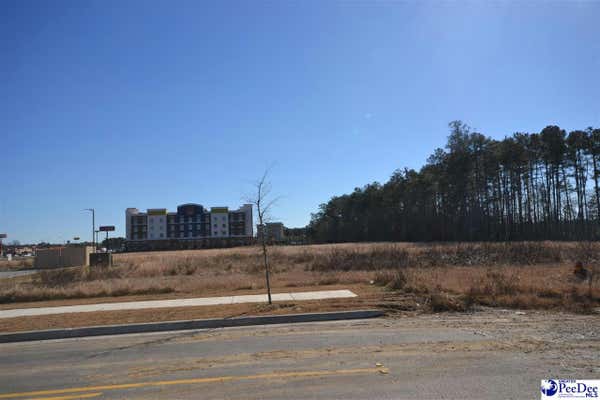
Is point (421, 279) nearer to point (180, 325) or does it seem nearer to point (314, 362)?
point (180, 325)

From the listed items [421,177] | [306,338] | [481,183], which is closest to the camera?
[306,338]

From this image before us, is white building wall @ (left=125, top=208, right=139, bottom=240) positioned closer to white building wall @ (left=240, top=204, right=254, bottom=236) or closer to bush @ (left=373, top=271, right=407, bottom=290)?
white building wall @ (left=240, top=204, right=254, bottom=236)

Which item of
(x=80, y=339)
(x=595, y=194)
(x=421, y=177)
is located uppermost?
(x=421, y=177)

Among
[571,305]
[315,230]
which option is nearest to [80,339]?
[571,305]

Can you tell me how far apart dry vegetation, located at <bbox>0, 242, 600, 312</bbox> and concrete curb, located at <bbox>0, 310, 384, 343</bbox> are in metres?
2.16

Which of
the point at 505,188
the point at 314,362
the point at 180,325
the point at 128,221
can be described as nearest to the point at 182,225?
the point at 128,221

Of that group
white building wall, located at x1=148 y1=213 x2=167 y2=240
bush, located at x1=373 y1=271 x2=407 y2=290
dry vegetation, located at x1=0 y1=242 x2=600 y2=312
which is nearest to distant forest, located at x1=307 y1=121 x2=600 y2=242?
dry vegetation, located at x1=0 y1=242 x2=600 y2=312

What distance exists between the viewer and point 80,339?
9.78 m

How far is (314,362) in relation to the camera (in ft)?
21.7

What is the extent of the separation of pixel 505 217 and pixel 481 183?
8498 millimetres

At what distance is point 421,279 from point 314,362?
10598mm

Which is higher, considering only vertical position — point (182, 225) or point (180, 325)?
point (182, 225)

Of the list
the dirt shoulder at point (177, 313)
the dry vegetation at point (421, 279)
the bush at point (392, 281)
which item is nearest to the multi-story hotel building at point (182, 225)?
the dry vegetation at point (421, 279)

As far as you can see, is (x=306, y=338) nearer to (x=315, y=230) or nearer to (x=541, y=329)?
(x=541, y=329)
